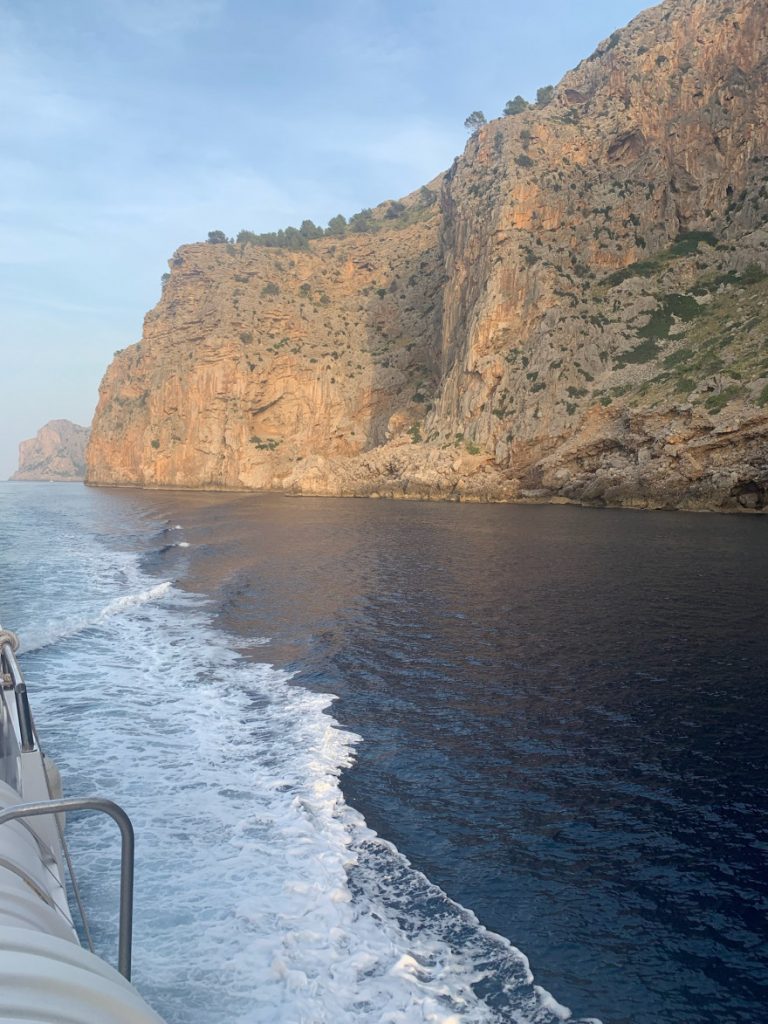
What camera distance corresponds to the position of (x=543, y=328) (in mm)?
71938

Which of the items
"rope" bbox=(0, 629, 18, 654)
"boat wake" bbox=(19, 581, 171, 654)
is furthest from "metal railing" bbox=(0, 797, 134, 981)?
"boat wake" bbox=(19, 581, 171, 654)

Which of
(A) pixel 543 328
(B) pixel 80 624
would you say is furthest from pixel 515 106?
(B) pixel 80 624

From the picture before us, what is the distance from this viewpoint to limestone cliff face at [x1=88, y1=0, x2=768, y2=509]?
57.0 m

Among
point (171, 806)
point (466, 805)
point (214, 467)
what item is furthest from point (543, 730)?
point (214, 467)

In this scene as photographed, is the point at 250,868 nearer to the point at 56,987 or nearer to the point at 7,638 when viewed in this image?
the point at 7,638

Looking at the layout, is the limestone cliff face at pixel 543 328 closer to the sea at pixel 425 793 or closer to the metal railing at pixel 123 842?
the sea at pixel 425 793

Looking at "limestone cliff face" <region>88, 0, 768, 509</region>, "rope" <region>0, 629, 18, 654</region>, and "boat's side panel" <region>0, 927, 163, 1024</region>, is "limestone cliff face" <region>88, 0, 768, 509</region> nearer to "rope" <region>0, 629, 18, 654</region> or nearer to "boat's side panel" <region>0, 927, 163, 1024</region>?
"rope" <region>0, 629, 18, 654</region>

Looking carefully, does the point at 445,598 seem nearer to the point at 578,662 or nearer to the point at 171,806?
the point at 578,662

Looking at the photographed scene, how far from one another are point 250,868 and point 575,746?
5331 millimetres

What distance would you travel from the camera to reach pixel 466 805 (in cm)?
875

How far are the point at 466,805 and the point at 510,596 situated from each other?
42.6 ft

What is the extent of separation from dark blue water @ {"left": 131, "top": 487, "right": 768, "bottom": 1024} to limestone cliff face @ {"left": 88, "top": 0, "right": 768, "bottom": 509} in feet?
109

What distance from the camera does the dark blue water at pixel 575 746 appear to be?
6285mm

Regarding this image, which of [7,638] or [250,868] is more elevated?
[7,638]
